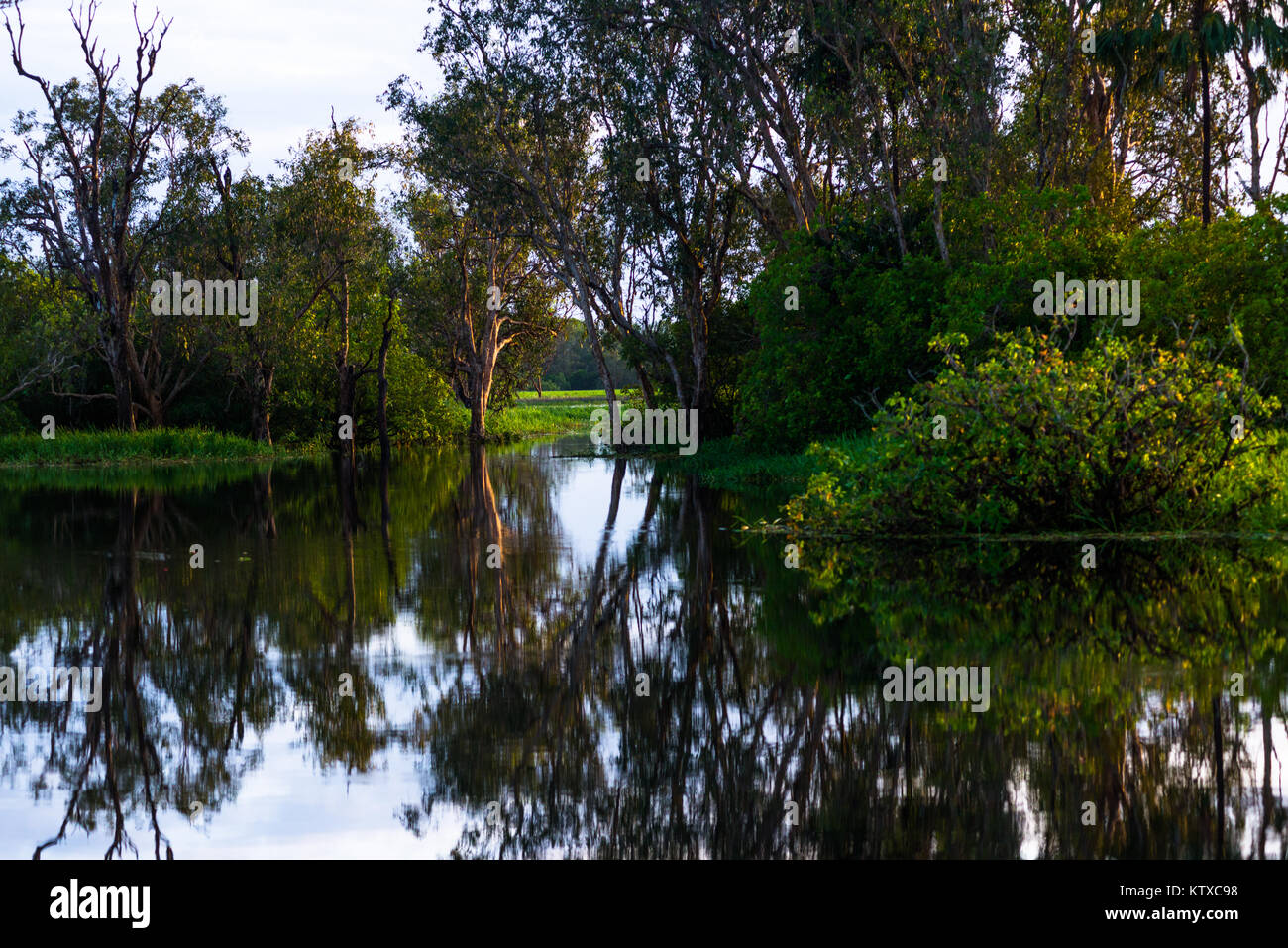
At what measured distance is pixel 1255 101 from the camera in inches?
1608

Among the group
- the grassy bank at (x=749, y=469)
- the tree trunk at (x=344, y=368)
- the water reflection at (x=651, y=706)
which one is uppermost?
the tree trunk at (x=344, y=368)

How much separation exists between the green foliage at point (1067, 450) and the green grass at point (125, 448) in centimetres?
3369

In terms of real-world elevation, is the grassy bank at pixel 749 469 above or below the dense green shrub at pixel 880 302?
below

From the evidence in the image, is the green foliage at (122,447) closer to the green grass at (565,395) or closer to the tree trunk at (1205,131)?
the tree trunk at (1205,131)

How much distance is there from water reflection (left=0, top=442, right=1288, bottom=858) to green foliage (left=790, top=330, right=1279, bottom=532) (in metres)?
1.17

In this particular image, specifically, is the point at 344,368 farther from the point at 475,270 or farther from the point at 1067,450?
the point at 1067,450

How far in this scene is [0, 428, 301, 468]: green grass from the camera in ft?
146

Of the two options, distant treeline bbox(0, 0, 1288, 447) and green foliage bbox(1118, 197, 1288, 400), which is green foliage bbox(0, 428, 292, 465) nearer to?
distant treeline bbox(0, 0, 1288, 447)

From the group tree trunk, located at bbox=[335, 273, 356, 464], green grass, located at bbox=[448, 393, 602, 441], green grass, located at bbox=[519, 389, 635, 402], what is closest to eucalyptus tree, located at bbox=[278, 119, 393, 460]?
tree trunk, located at bbox=[335, 273, 356, 464]

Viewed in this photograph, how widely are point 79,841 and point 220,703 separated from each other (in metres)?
2.74

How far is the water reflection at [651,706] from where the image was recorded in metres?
6.09

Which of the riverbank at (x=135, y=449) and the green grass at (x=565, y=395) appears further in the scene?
the green grass at (x=565, y=395)

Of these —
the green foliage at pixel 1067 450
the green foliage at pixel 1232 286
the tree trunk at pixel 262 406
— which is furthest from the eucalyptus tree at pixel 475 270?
the green foliage at pixel 1067 450
